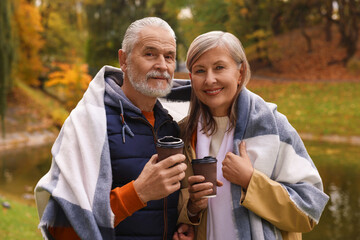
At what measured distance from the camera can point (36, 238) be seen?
19.7ft

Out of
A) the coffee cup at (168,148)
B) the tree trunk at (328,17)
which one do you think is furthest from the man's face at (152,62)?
the tree trunk at (328,17)

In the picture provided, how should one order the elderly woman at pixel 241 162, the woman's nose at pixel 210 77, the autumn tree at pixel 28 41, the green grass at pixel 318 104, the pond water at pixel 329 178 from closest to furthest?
1. the elderly woman at pixel 241 162
2. the woman's nose at pixel 210 77
3. the pond water at pixel 329 178
4. the green grass at pixel 318 104
5. the autumn tree at pixel 28 41

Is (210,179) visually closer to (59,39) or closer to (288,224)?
(288,224)

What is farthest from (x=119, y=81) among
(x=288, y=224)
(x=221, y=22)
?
(x=221, y=22)

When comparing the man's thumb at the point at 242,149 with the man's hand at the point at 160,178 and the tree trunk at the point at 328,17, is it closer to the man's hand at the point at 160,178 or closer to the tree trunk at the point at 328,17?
the man's hand at the point at 160,178

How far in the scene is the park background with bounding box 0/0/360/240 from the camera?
13.6 meters

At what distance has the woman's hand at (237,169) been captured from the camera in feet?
6.07

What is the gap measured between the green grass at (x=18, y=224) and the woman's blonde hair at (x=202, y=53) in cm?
479

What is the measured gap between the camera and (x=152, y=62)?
205 centimetres

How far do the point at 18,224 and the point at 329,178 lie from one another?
7.03 meters

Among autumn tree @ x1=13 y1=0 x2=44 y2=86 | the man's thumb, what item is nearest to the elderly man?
the man's thumb

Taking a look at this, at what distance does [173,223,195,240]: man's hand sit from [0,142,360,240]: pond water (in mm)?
4830

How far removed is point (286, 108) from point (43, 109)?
40.7 feet

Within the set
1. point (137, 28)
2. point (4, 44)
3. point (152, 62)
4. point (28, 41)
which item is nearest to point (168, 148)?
point (152, 62)
